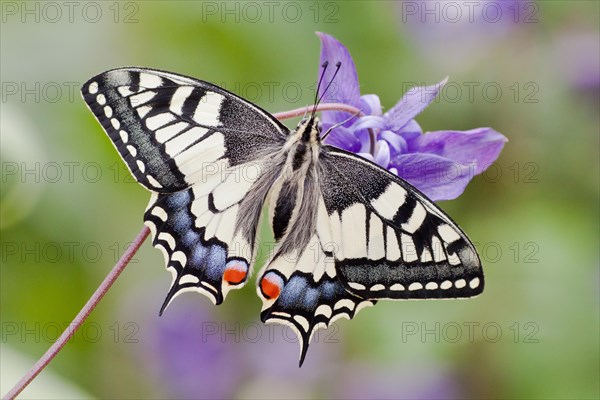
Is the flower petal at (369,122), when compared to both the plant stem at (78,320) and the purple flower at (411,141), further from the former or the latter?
the plant stem at (78,320)

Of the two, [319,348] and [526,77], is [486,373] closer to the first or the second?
[319,348]

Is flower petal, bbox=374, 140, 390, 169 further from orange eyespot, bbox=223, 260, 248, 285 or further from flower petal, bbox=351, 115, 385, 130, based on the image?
orange eyespot, bbox=223, 260, 248, 285

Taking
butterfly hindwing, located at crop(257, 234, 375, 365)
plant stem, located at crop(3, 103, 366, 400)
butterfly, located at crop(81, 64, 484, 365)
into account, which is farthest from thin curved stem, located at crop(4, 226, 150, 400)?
butterfly hindwing, located at crop(257, 234, 375, 365)

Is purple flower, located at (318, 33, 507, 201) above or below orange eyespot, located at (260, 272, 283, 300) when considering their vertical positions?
above

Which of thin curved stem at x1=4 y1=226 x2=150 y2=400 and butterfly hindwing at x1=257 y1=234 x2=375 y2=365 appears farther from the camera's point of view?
butterfly hindwing at x1=257 y1=234 x2=375 y2=365

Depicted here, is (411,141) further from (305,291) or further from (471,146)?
(305,291)
